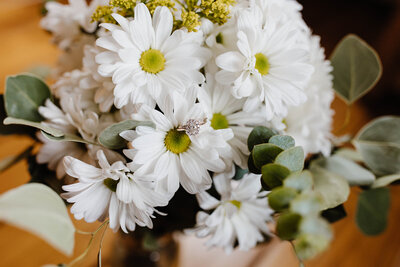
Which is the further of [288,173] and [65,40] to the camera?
[65,40]

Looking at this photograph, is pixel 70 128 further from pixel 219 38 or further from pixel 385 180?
pixel 385 180

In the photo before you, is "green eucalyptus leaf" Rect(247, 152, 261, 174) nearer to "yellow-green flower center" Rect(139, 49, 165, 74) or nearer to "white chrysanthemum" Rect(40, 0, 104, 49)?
"yellow-green flower center" Rect(139, 49, 165, 74)

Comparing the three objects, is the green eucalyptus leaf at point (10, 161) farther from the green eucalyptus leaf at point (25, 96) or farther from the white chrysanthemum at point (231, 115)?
the white chrysanthemum at point (231, 115)

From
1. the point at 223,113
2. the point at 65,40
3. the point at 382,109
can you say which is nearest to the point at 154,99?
the point at 223,113

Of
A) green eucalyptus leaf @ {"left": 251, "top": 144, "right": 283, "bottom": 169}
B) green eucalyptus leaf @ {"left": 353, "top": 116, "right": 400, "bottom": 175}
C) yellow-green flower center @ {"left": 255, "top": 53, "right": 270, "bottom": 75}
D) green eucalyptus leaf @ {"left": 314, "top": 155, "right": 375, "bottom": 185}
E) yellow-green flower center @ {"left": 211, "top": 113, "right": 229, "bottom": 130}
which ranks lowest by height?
green eucalyptus leaf @ {"left": 314, "top": 155, "right": 375, "bottom": 185}

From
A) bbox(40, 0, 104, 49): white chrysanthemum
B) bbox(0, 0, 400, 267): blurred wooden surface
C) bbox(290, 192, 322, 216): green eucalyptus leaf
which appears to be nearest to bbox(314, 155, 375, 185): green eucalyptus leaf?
bbox(0, 0, 400, 267): blurred wooden surface

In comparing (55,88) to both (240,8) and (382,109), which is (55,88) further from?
(382,109)

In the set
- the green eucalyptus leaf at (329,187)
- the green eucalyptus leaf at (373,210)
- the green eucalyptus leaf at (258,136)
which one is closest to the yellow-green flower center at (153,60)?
the green eucalyptus leaf at (258,136)
